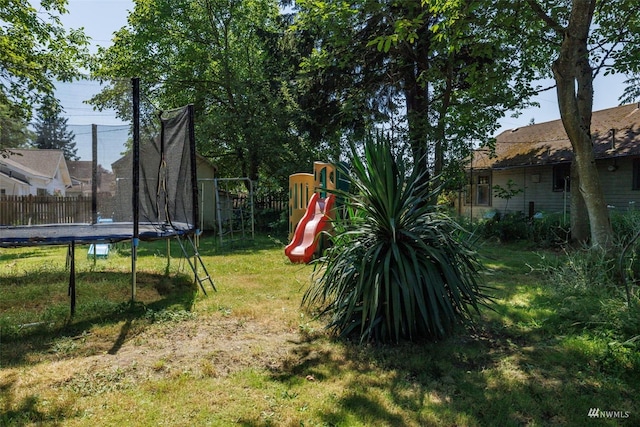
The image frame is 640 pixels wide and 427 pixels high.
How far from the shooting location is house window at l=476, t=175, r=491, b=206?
16609mm

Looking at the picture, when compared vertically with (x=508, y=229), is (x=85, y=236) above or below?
above

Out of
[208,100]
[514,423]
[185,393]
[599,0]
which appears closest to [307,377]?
[185,393]

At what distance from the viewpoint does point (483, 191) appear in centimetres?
1708

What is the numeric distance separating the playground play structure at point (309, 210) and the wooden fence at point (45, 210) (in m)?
3.46

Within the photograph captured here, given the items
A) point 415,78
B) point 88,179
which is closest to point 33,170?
point 88,179

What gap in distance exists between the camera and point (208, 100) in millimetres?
17219

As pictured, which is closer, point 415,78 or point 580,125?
point 580,125

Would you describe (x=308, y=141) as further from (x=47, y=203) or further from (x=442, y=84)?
(x=47, y=203)

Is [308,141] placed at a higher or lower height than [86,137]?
higher

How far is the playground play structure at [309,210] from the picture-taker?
7.34m

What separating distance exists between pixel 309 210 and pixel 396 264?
203 inches

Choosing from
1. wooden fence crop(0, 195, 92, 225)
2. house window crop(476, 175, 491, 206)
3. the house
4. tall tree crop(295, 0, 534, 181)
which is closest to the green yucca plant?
tall tree crop(295, 0, 534, 181)

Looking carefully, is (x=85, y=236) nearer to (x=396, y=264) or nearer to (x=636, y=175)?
(x=396, y=264)

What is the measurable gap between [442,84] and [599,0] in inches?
181
